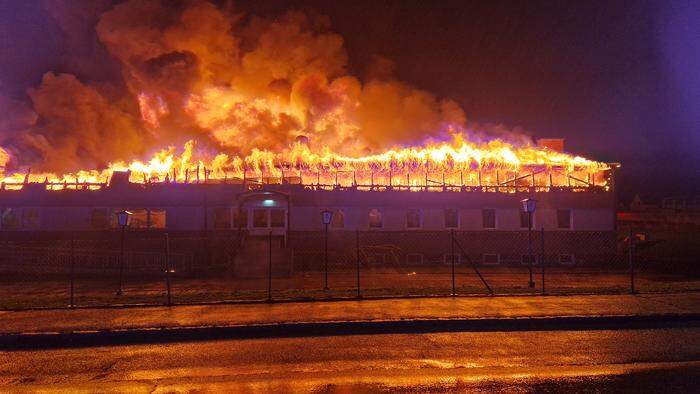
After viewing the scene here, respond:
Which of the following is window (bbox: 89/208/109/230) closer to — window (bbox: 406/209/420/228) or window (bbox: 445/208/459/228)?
window (bbox: 406/209/420/228)

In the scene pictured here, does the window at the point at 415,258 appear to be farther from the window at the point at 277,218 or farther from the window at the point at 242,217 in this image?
the window at the point at 242,217

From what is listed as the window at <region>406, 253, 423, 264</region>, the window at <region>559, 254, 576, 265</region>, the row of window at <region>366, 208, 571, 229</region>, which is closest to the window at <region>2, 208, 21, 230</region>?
the row of window at <region>366, 208, 571, 229</region>

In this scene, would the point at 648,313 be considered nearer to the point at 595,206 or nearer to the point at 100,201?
the point at 595,206

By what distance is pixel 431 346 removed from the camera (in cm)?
915

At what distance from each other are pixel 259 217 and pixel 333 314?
15.7 meters

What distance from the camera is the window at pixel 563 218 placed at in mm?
27688

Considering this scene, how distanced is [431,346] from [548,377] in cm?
235

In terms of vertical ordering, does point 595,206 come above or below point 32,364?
above

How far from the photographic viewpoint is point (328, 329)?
1039 cm

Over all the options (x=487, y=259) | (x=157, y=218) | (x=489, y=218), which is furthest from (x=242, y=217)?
(x=489, y=218)

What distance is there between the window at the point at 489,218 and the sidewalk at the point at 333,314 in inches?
556

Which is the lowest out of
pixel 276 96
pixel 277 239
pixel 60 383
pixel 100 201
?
pixel 60 383

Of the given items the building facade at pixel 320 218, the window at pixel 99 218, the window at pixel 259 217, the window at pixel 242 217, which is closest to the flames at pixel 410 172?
the building facade at pixel 320 218

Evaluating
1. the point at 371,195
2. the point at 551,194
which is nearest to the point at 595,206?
the point at 551,194
